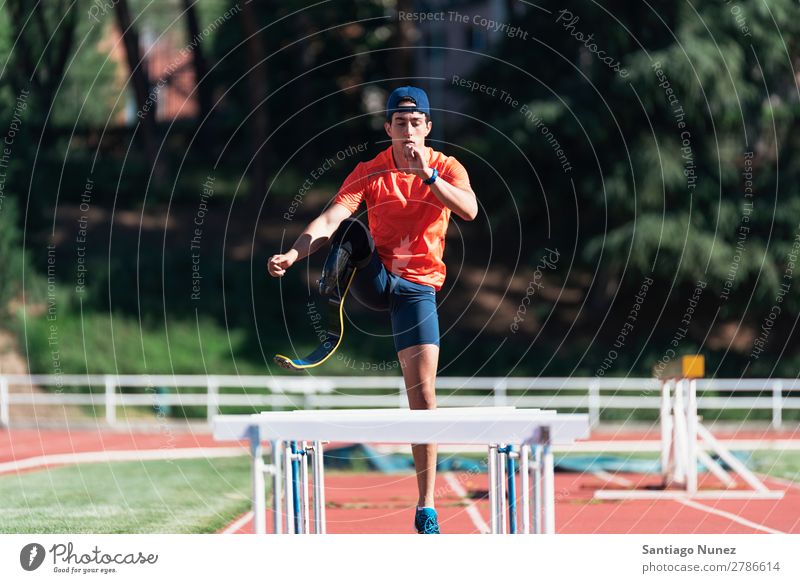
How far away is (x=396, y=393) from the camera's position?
26.1 metres

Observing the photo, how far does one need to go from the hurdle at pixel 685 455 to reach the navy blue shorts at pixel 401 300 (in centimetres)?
533

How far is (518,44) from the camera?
3039 centimetres

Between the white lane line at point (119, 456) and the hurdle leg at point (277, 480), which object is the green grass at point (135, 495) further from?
the hurdle leg at point (277, 480)

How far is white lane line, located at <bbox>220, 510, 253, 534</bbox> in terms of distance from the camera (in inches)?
408

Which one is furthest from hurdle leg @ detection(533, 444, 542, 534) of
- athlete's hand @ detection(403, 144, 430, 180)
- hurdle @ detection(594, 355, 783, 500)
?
hurdle @ detection(594, 355, 783, 500)

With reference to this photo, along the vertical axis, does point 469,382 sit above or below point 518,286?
below

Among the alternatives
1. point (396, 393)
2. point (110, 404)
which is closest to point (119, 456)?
point (110, 404)

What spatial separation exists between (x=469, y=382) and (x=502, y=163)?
551 cm

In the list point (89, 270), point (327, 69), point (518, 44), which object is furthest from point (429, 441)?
point (327, 69)

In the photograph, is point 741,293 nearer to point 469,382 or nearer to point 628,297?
point 628,297

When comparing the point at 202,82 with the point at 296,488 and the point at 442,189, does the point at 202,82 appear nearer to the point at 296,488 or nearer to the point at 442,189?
the point at 442,189

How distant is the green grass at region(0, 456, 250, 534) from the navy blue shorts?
121 inches
